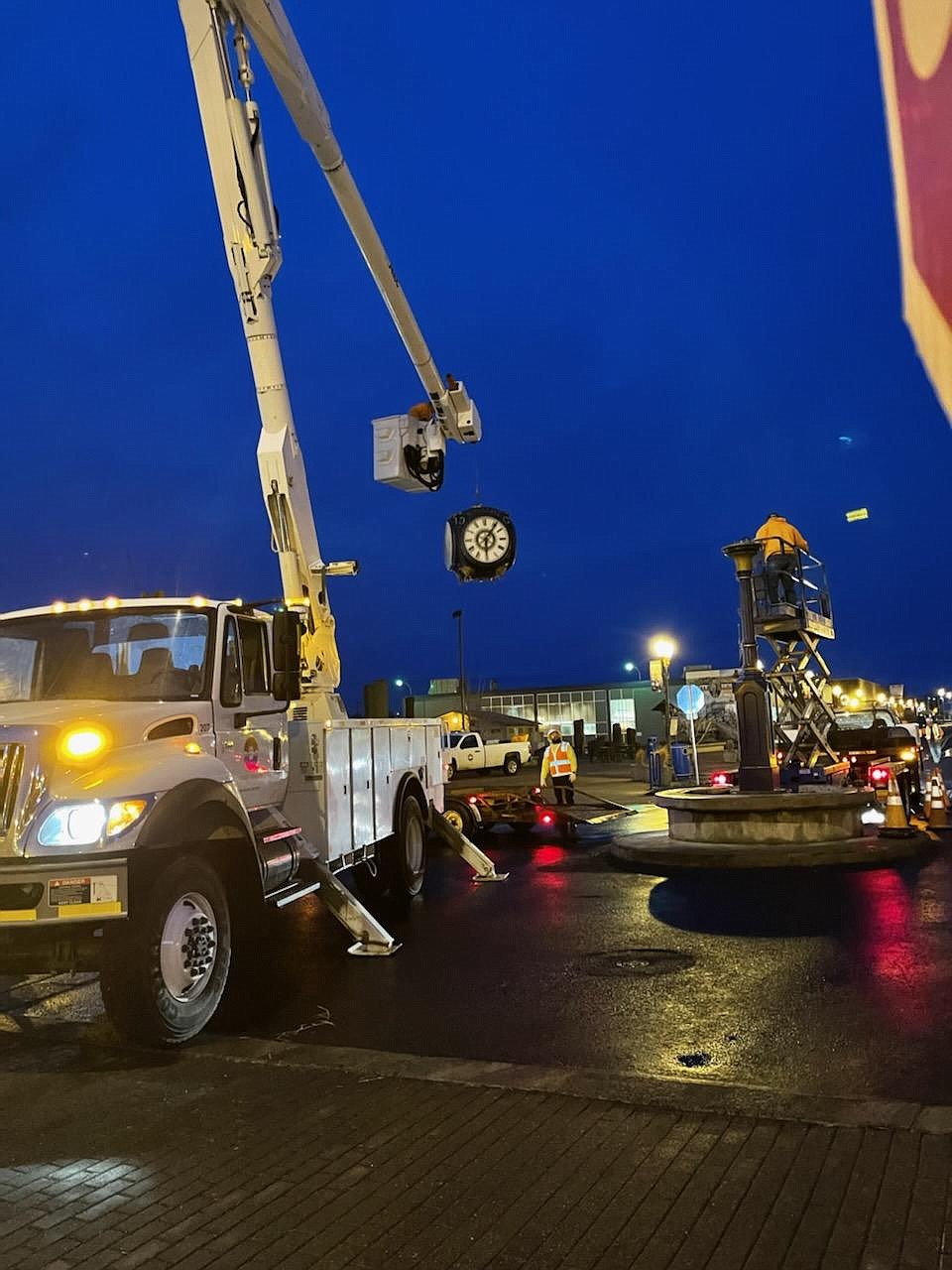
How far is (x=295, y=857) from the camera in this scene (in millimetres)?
7727

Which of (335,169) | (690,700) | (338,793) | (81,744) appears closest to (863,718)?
(690,700)

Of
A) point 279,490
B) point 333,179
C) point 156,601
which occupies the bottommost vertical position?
point 156,601

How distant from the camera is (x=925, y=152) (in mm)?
884

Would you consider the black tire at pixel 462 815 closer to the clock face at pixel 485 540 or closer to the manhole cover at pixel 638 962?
the clock face at pixel 485 540

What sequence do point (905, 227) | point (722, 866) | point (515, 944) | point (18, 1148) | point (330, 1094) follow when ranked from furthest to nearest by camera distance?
1. point (722, 866)
2. point (515, 944)
3. point (330, 1094)
4. point (18, 1148)
5. point (905, 227)

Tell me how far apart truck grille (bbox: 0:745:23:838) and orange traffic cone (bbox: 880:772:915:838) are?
37.0 feet

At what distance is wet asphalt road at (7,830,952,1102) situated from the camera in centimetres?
542

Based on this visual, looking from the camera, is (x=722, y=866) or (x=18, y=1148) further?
(x=722, y=866)

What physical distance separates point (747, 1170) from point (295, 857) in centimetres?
462

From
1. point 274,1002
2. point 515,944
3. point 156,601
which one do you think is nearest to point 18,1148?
point 274,1002

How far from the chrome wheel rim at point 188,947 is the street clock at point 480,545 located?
757 centimetres

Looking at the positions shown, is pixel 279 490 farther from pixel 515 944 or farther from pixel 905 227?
pixel 905 227

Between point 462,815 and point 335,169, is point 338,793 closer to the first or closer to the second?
point 462,815

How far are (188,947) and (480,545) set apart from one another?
8.05m
